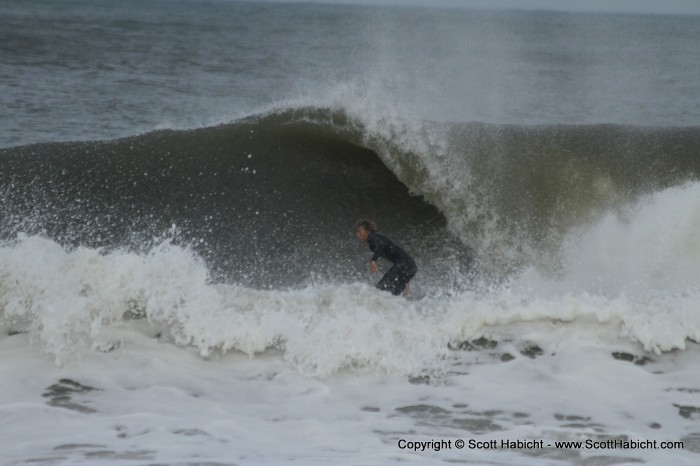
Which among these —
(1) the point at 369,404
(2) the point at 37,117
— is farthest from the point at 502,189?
(2) the point at 37,117

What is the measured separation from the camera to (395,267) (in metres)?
8.86

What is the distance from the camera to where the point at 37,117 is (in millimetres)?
16859

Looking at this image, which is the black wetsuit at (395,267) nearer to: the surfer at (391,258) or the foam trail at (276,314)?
the surfer at (391,258)

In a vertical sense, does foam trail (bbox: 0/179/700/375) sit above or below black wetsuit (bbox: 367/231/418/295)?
below

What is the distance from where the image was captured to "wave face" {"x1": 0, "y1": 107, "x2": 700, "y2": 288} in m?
10.9

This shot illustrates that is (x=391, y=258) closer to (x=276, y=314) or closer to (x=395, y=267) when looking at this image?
(x=395, y=267)

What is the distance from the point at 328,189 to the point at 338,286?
369 cm

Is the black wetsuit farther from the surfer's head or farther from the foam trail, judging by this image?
A: the foam trail

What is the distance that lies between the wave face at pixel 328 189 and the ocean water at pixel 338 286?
39mm

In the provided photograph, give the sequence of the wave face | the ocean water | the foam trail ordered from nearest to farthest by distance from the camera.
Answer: the ocean water < the foam trail < the wave face

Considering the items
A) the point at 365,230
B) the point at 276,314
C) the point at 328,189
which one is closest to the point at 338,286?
the point at 365,230

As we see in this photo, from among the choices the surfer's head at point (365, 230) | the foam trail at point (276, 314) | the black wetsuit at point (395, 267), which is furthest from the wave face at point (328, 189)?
the foam trail at point (276, 314)

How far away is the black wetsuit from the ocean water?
0.38 m

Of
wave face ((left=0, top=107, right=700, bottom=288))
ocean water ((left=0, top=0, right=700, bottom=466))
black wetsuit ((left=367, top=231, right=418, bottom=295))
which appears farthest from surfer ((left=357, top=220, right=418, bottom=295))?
wave face ((left=0, top=107, right=700, bottom=288))
